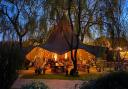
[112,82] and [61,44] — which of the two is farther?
[61,44]

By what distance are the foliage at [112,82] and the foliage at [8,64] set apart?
28.5 ft

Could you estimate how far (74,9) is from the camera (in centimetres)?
3294

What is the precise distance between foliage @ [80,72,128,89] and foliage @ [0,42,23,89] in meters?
8.67

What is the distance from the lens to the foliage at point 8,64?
16281 millimetres

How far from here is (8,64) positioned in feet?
53.7

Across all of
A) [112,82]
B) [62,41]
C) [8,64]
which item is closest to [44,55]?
[62,41]

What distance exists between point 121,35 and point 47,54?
10415mm

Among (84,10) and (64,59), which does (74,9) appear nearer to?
(84,10)

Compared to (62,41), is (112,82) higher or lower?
lower

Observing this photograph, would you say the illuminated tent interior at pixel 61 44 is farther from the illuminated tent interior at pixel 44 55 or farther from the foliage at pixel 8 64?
the foliage at pixel 8 64

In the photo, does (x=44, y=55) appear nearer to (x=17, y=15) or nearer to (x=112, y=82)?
(x=17, y=15)

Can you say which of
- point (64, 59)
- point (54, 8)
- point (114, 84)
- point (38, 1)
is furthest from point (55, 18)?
point (114, 84)

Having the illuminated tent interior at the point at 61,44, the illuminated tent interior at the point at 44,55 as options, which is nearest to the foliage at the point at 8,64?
the illuminated tent interior at the point at 61,44

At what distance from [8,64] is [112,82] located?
9180mm
